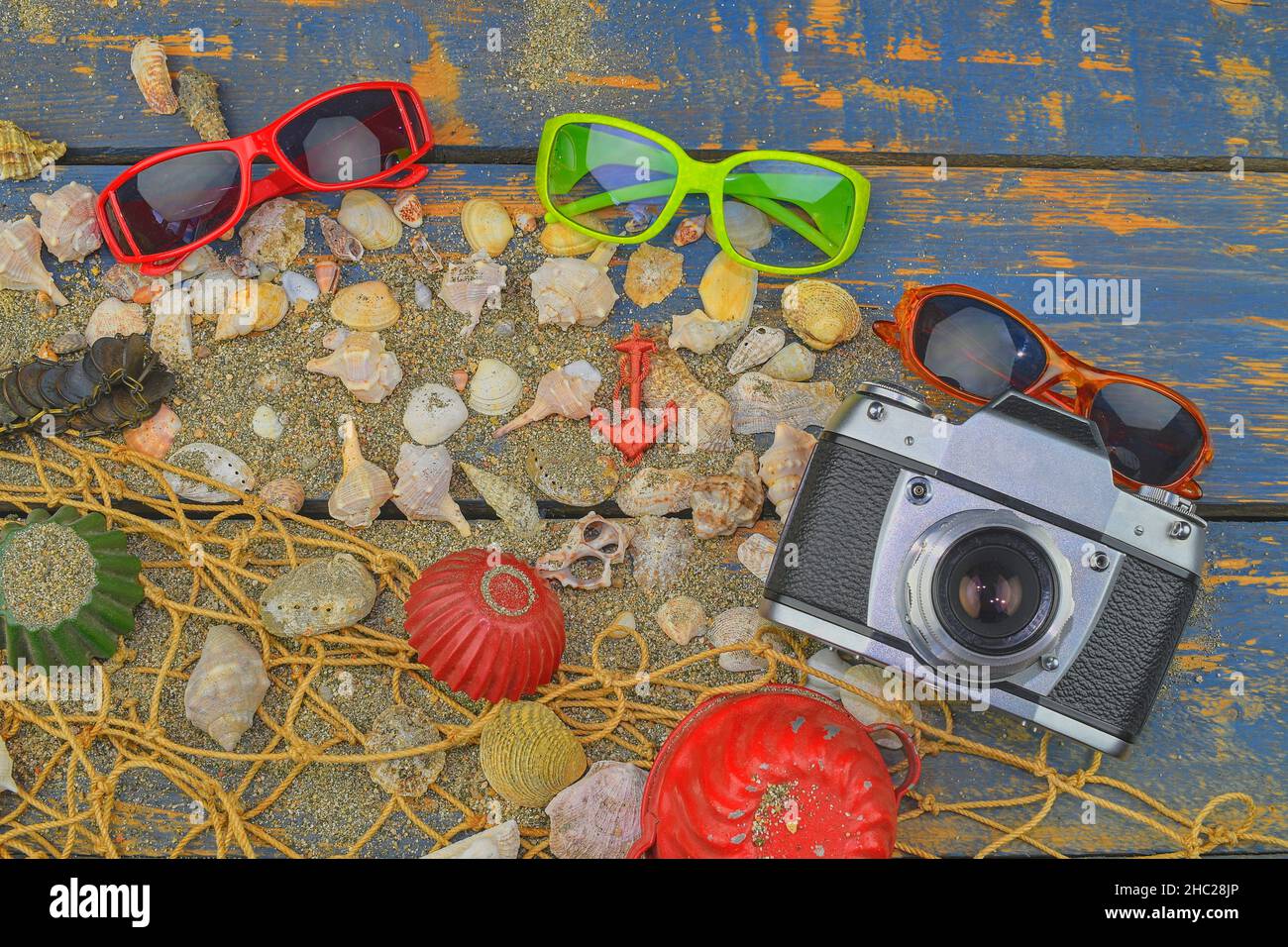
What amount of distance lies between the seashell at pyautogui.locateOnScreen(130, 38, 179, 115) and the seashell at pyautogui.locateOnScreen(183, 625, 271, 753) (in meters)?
0.48

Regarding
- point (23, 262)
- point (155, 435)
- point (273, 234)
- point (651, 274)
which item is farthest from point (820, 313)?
point (23, 262)

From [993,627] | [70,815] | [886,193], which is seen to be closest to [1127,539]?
[993,627]

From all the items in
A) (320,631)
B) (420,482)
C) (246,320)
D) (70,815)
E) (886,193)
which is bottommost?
(70,815)

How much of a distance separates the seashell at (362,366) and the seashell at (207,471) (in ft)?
0.35

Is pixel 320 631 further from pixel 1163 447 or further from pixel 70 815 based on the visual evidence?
pixel 1163 447

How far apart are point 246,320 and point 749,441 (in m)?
0.46

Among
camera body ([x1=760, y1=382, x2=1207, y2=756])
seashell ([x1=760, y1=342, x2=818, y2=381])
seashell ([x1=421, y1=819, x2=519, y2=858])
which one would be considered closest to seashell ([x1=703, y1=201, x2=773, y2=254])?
seashell ([x1=760, y1=342, x2=818, y2=381])

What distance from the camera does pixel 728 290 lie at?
3.15 ft

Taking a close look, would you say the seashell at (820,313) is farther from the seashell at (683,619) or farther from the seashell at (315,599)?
the seashell at (315,599)

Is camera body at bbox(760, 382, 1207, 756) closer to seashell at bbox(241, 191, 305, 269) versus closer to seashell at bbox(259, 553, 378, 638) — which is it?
seashell at bbox(259, 553, 378, 638)

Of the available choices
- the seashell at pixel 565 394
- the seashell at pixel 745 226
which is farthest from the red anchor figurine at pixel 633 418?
the seashell at pixel 745 226

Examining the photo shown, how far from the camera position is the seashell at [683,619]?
0.93 metres

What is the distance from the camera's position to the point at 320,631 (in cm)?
89

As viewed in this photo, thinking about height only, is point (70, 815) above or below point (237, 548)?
below
